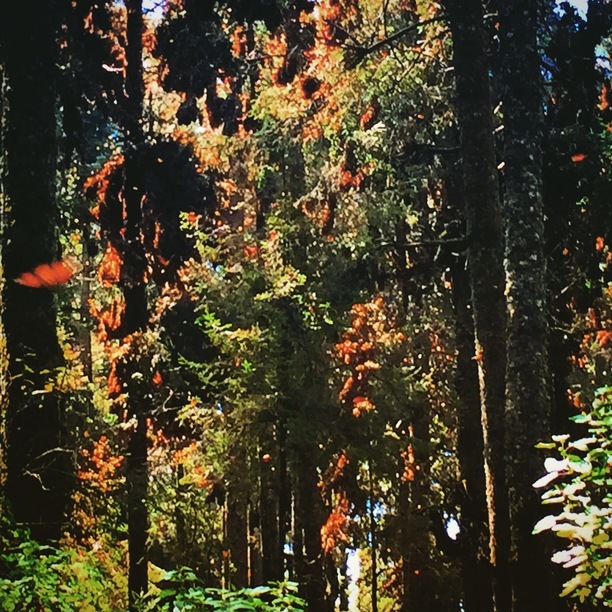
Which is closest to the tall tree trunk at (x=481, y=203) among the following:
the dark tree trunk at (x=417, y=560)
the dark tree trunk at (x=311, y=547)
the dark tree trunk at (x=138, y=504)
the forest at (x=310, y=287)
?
the forest at (x=310, y=287)

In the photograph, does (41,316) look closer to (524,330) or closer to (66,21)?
(66,21)

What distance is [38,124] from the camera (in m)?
8.69

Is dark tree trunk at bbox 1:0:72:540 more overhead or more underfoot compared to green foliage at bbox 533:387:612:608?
more overhead

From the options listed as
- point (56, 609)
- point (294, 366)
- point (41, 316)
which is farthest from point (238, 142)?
point (56, 609)

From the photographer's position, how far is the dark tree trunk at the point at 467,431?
10680 millimetres

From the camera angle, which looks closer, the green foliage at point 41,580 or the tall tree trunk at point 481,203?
the green foliage at point 41,580

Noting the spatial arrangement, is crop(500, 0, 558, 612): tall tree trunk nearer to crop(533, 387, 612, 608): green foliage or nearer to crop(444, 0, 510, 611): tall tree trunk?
crop(444, 0, 510, 611): tall tree trunk

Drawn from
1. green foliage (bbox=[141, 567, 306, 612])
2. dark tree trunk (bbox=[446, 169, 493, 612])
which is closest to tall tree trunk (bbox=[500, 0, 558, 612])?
dark tree trunk (bbox=[446, 169, 493, 612])

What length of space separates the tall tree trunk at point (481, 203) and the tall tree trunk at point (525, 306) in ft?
1.66

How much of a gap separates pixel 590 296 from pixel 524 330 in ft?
17.6

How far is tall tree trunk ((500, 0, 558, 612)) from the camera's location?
7887mm

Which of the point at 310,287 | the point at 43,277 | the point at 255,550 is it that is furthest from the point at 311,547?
the point at 255,550

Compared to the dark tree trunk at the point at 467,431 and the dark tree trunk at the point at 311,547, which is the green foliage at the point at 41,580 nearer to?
the dark tree trunk at the point at 467,431

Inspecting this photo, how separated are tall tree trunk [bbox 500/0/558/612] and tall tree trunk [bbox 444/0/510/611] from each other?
1.66 ft
